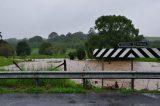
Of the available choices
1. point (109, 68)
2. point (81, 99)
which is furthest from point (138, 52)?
point (109, 68)

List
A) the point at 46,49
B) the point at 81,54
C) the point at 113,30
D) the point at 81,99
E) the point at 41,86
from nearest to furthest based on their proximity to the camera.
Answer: the point at 81,99, the point at 41,86, the point at 113,30, the point at 81,54, the point at 46,49

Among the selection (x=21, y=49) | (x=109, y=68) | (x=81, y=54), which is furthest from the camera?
(x=21, y=49)

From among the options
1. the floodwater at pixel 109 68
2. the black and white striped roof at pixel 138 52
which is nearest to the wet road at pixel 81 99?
the floodwater at pixel 109 68

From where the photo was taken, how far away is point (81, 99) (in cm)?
1062

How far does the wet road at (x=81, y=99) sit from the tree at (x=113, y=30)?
39116mm

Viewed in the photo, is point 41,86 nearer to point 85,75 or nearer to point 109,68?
point 85,75

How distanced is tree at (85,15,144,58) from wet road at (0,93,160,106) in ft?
128

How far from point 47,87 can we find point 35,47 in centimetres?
8942

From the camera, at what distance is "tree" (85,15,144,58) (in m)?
50.6

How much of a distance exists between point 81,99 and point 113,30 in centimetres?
4072

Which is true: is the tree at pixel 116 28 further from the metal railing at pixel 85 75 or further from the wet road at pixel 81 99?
the wet road at pixel 81 99

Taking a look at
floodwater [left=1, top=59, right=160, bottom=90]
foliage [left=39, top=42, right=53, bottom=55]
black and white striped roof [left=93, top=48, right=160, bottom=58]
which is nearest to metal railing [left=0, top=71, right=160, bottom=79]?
floodwater [left=1, top=59, right=160, bottom=90]

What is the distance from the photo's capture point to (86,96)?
11.1 meters

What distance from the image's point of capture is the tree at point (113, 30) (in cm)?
5056
